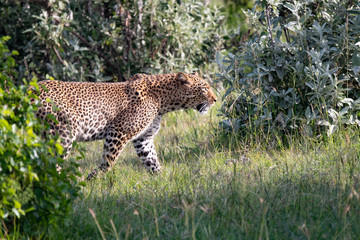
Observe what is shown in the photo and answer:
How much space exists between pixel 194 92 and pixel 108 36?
114 inches

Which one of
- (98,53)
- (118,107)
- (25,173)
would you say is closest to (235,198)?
(25,173)

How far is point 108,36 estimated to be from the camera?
862 centimetres

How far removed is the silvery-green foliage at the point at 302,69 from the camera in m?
5.70

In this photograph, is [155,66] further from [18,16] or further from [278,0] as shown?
[278,0]

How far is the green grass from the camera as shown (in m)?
3.59

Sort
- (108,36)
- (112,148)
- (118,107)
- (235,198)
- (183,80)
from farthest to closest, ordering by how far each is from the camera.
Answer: (108,36), (183,80), (118,107), (112,148), (235,198)

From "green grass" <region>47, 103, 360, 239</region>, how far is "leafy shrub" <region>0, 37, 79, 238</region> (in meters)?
0.19

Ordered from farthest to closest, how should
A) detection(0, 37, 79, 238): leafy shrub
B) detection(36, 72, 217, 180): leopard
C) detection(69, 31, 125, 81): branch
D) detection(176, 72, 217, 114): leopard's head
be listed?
detection(69, 31, 125, 81): branch < detection(176, 72, 217, 114): leopard's head < detection(36, 72, 217, 180): leopard < detection(0, 37, 79, 238): leafy shrub

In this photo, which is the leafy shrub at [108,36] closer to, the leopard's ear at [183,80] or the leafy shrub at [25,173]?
the leopard's ear at [183,80]

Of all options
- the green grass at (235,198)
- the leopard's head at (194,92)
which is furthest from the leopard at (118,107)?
the green grass at (235,198)

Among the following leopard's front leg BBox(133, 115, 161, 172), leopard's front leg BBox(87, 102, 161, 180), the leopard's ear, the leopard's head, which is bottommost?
leopard's front leg BBox(133, 115, 161, 172)

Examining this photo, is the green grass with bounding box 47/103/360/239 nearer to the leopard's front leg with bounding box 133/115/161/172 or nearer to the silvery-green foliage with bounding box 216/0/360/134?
the leopard's front leg with bounding box 133/115/161/172

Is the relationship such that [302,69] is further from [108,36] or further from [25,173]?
[108,36]

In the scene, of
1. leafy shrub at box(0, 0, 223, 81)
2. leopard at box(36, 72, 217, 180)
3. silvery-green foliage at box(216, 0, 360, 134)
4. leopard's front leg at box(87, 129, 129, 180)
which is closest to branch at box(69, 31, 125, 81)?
leafy shrub at box(0, 0, 223, 81)
